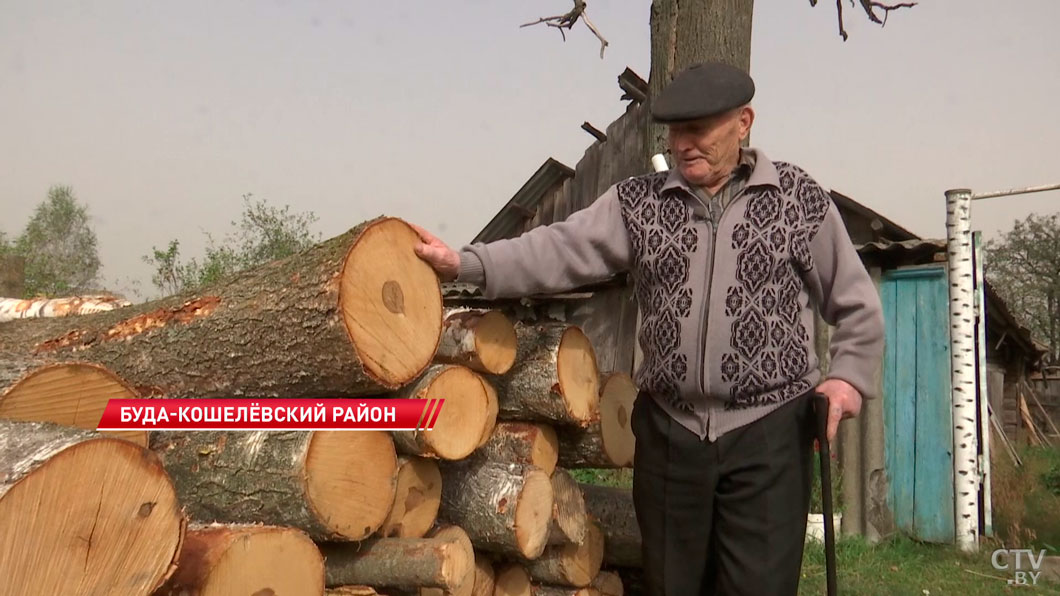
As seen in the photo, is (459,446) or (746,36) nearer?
(459,446)

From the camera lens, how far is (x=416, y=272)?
2.33 meters

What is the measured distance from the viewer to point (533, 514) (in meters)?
2.71

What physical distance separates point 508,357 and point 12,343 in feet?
6.00

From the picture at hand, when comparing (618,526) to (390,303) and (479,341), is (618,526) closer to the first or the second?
(479,341)

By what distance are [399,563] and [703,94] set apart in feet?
5.37

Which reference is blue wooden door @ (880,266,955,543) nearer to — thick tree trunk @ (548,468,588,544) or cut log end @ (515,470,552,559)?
thick tree trunk @ (548,468,588,544)

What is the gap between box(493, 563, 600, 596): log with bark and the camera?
114 inches

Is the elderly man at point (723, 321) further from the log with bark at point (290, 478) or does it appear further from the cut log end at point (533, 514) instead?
the log with bark at point (290, 478)

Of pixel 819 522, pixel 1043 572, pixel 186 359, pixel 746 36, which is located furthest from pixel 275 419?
pixel 1043 572

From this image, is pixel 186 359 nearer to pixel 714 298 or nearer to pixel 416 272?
pixel 416 272

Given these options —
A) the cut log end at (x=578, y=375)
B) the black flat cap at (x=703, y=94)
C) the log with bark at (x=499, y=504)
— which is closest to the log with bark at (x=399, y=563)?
the log with bark at (x=499, y=504)

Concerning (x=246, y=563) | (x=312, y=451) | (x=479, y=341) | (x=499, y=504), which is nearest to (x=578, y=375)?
(x=479, y=341)

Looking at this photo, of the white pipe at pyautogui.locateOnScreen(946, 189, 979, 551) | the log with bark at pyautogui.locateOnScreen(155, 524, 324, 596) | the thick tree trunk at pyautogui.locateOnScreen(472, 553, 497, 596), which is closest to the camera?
the log with bark at pyautogui.locateOnScreen(155, 524, 324, 596)

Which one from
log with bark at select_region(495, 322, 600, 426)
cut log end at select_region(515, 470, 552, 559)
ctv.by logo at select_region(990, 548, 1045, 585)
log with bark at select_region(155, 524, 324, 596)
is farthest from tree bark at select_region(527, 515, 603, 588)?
ctv.by logo at select_region(990, 548, 1045, 585)
